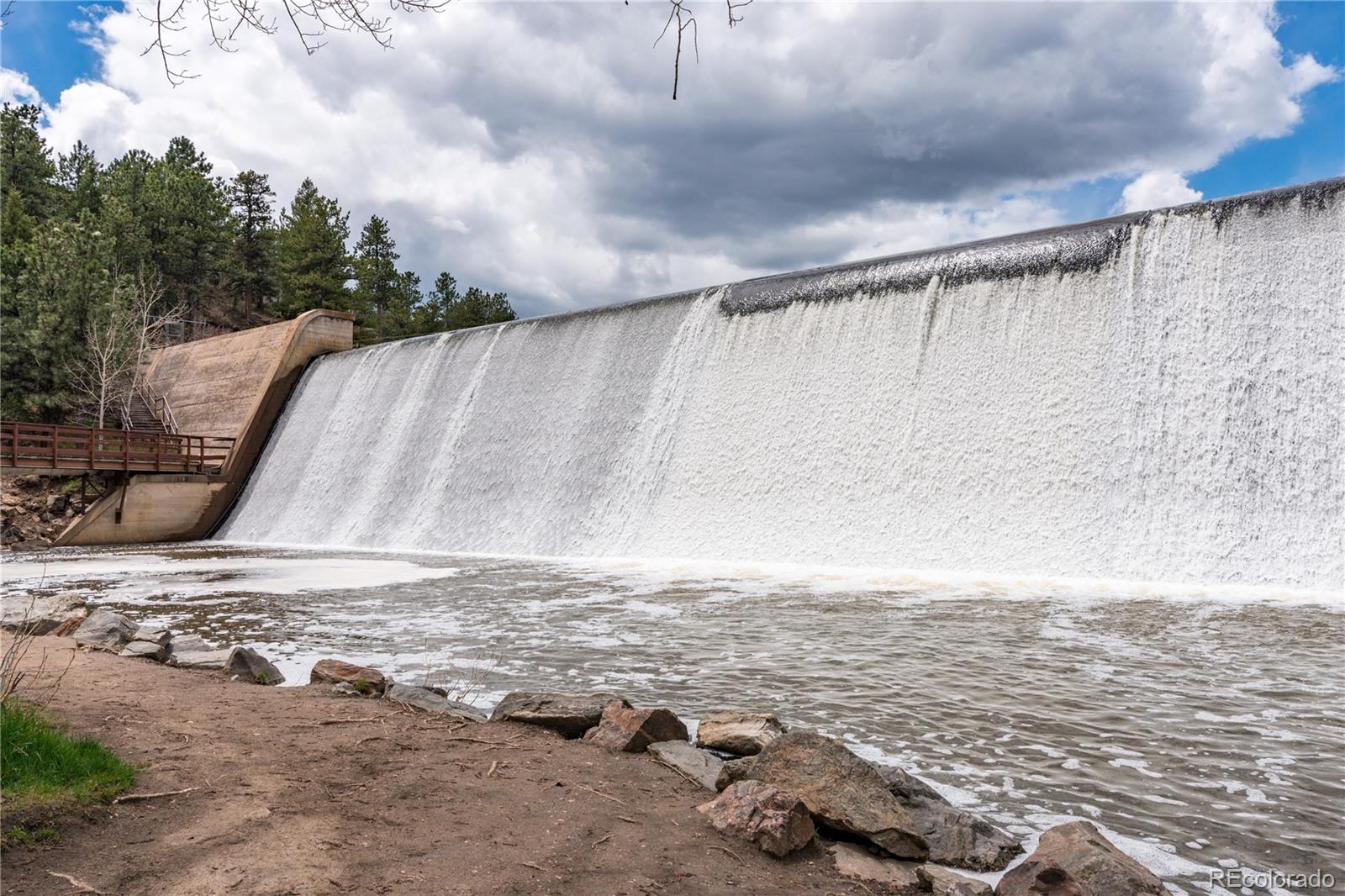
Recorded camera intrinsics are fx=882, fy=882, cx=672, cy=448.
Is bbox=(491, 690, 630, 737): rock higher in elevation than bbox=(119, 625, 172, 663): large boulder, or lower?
higher

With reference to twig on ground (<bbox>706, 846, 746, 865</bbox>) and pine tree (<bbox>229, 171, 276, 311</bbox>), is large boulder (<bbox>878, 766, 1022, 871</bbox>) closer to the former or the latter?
twig on ground (<bbox>706, 846, 746, 865</bbox>)

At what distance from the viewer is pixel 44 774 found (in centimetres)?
301

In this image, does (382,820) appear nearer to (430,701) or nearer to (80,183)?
(430,701)

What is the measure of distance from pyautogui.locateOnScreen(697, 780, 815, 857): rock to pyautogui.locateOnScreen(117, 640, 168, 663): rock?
4.57 m

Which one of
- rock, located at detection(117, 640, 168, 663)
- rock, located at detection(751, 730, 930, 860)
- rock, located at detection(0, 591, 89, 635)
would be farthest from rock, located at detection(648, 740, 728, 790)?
rock, located at detection(0, 591, 89, 635)

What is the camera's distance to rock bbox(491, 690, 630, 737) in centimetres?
423

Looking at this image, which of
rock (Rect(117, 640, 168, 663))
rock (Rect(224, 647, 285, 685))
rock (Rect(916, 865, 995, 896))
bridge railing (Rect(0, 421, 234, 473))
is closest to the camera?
rock (Rect(916, 865, 995, 896))

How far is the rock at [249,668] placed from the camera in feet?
17.9

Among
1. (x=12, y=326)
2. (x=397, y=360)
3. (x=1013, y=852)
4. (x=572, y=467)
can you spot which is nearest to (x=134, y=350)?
(x=12, y=326)

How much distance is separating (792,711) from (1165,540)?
22.1ft

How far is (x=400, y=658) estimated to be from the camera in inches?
248

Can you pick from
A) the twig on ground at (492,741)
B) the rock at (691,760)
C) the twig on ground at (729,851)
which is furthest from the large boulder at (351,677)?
the twig on ground at (729,851)

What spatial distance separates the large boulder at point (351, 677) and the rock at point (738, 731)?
76.4 inches

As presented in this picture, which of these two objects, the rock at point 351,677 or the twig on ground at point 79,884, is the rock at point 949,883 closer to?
the twig on ground at point 79,884
